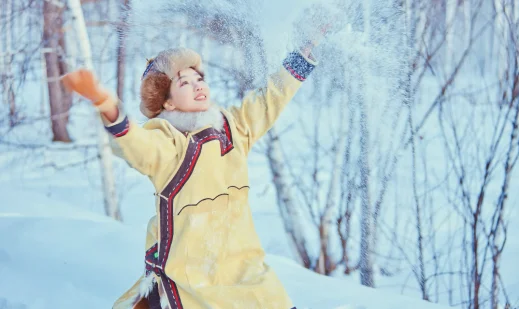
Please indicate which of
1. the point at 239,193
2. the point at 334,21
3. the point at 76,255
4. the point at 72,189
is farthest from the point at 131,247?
the point at 72,189

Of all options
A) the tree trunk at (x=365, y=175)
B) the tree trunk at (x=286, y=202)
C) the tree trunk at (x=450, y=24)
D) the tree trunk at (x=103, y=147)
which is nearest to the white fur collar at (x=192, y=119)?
the tree trunk at (x=365, y=175)

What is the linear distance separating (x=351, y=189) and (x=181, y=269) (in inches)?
70.4

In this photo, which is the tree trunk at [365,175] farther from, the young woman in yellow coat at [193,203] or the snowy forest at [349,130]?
the young woman in yellow coat at [193,203]

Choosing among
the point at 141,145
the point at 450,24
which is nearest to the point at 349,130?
the point at 450,24

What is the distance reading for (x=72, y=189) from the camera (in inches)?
273

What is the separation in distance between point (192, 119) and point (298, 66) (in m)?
0.39

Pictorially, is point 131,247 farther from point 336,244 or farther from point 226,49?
point 336,244

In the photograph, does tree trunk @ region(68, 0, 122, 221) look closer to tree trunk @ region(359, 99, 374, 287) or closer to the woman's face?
tree trunk @ region(359, 99, 374, 287)

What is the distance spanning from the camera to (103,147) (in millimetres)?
4902

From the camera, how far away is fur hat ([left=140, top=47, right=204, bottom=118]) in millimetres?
1806

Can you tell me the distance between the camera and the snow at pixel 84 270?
248 centimetres

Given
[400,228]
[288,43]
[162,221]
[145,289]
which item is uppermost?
[288,43]

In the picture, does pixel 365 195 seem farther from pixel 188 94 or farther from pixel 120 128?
pixel 120 128

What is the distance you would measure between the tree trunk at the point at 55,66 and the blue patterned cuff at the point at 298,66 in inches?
139
